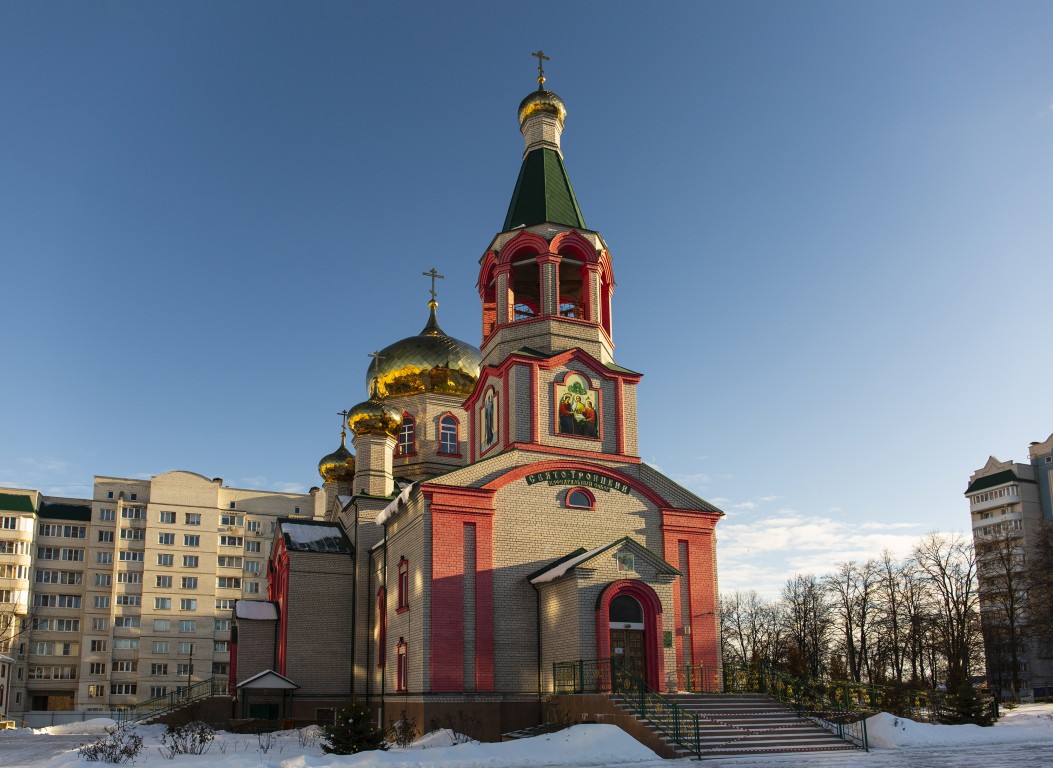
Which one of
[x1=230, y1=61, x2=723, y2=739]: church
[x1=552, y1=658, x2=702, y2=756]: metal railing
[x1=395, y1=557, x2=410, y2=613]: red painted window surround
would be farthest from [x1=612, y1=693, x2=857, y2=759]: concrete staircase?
[x1=395, y1=557, x2=410, y2=613]: red painted window surround

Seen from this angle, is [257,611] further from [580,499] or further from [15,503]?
[15,503]

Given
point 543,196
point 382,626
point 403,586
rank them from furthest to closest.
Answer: point 543,196, point 382,626, point 403,586

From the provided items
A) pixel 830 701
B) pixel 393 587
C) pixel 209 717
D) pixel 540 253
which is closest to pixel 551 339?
pixel 540 253

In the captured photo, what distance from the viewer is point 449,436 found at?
33.0 metres

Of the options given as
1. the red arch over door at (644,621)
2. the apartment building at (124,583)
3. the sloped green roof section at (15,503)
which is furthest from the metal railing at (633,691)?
the sloped green roof section at (15,503)

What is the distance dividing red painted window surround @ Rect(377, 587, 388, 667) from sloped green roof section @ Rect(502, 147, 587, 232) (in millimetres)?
10225

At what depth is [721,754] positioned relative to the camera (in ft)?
52.6

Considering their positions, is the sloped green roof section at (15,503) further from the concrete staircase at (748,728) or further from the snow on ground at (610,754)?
the concrete staircase at (748,728)

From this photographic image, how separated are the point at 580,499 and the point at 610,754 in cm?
816

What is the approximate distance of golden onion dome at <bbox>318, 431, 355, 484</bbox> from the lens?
3466 cm

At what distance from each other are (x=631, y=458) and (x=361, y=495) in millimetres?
9025

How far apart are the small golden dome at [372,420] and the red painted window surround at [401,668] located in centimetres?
896

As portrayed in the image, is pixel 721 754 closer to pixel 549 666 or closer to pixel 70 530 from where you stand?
pixel 549 666

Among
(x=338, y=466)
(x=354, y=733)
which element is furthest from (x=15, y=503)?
(x=354, y=733)
